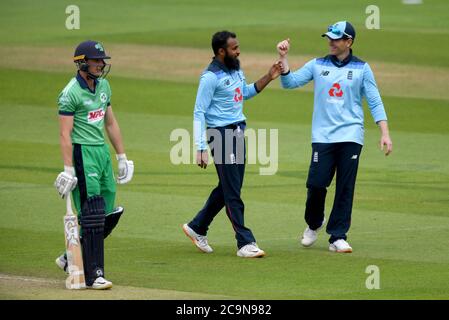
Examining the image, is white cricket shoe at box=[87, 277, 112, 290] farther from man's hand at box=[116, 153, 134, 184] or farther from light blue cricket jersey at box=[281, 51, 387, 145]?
light blue cricket jersey at box=[281, 51, 387, 145]

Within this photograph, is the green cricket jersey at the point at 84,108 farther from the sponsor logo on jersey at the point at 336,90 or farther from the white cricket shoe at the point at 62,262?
the sponsor logo on jersey at the point at 336,90

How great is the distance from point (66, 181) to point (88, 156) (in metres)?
0.38

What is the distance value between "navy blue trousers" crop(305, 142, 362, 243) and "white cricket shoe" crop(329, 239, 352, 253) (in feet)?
0.13

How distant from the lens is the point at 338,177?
12742 mm

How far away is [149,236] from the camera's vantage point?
13.4 m

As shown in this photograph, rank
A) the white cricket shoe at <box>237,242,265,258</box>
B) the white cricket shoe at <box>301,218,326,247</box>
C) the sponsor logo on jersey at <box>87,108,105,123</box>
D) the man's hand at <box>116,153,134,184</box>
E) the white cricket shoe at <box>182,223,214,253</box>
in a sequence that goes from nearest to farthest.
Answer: the sponsor logo on jersey at <box>87,108,105,123</box>, the man's hand at <box>116,153,134,184</box>, the white cricket shoe at <box>237,242,265,258</box>, the white cricket shoe at <box>182,223,214,253</box>, the white cricket shoe at <box>301,218,326,247</box>

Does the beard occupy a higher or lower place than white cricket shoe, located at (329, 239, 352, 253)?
higher

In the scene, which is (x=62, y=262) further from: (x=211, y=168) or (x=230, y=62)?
(x=211, y=168)

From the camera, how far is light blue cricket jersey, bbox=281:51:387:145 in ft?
41.4

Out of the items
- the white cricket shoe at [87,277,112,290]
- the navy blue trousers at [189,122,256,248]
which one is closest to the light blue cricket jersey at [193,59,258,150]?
the navy blue trousers at [189,122,256,248]

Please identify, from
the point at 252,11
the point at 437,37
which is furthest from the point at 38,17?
the point at 437,37

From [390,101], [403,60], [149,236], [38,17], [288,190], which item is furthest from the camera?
[38,17]

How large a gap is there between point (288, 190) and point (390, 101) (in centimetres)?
858
